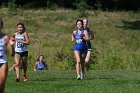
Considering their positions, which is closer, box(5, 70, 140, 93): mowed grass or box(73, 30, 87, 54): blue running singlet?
box(5, 70, 140, 93): mowed grass

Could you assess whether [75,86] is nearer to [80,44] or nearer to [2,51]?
[80,44]

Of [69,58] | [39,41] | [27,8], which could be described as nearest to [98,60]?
[69,58]

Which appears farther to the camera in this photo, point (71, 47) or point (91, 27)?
point (91, 27)

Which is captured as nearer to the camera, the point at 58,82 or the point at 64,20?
the point at 58,82

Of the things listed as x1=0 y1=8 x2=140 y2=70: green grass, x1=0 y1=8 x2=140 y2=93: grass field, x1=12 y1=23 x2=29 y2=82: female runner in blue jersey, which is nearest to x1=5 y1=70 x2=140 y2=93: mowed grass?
x1=0 y1=8 x2=140 y2=93: grass field

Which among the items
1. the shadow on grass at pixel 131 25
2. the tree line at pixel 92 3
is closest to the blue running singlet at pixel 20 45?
the shadow on grass at pixel 131 25

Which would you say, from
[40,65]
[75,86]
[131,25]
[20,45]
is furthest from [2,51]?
[131,25]

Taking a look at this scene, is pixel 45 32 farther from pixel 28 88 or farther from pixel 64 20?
pixel 28 88

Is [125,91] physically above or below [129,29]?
above

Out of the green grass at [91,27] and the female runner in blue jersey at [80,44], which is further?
the green grass at [91,27]

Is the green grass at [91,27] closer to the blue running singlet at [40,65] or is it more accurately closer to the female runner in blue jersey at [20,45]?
the blue running singlet at [40,65]

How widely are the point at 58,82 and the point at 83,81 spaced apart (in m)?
0.81

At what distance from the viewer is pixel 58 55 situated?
Answer: 107ft

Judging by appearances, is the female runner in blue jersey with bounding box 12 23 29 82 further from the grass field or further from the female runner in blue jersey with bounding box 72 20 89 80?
the female runner in blue jersey with bounding box 72 20 89 80
